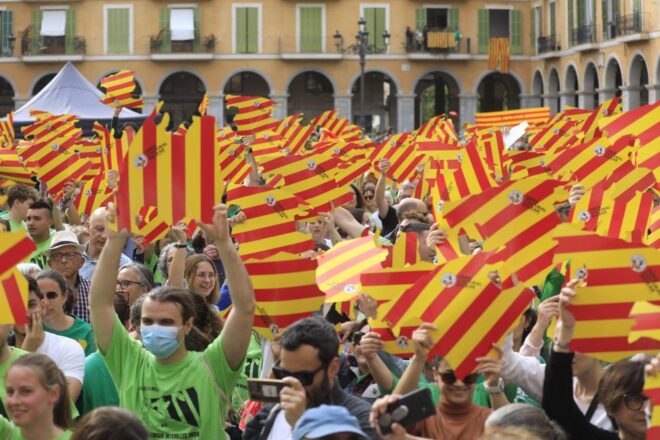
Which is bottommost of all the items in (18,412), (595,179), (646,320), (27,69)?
(18,412)

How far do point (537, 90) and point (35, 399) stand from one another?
5030 centimetres

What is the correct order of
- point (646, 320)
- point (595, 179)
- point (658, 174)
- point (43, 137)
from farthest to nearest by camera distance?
point (43, 137) < point (595, 179) < point (658, 174) < point (646, 320)

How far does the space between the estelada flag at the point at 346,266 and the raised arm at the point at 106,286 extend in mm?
1210

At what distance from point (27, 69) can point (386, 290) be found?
48.8 m

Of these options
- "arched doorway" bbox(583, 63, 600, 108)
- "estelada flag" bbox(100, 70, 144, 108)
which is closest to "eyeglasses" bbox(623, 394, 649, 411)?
"estelada flag" bbox(100, 70, 144, 108)

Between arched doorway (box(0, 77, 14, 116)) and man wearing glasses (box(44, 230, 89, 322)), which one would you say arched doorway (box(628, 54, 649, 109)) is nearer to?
arched doorway (box(0, 77, 14, 116))

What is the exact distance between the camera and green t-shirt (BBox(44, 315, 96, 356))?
752cm

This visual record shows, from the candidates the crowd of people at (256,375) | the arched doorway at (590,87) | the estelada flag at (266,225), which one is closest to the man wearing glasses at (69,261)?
the crowd of people at (256,375)

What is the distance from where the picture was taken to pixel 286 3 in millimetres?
→ 53000

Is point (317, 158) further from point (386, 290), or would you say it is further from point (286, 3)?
point (286, 3)

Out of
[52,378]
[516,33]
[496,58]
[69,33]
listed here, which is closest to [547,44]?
[516,33]

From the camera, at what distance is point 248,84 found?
56031mm

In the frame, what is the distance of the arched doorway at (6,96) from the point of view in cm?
5572

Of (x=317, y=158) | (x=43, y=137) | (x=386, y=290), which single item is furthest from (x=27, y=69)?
(x=386, y=290)
